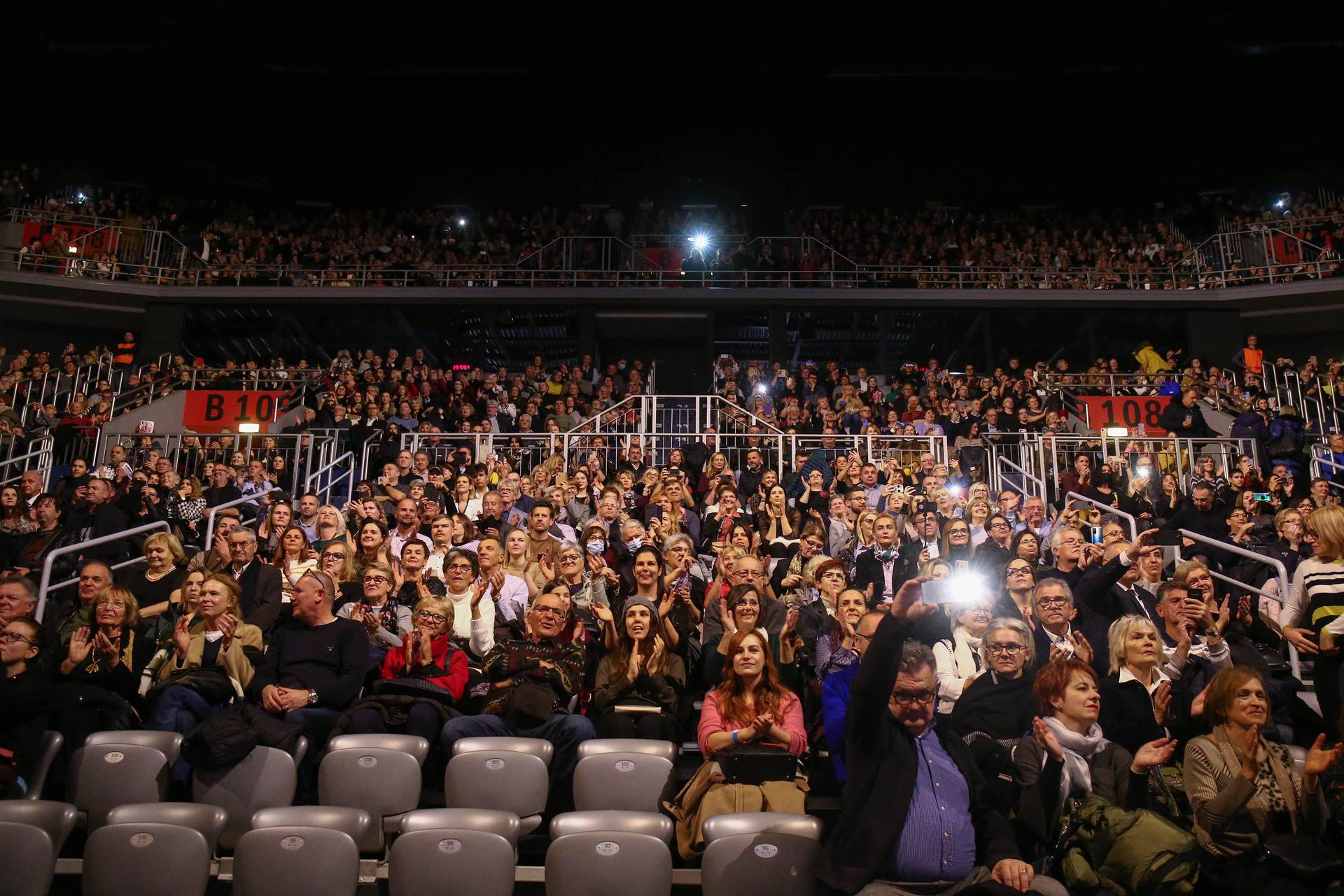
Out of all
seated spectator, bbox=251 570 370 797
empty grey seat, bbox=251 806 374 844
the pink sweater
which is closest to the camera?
empty grey seat, bbox=251 806 374 844

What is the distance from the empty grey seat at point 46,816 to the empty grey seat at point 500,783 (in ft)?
4.51

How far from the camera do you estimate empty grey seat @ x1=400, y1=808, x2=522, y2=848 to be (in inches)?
133

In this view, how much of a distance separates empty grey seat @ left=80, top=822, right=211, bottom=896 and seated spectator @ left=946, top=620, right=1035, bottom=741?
9.50ft

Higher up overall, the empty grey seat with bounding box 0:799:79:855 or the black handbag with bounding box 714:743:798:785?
the black handbag with bounding box 714:743:798:785

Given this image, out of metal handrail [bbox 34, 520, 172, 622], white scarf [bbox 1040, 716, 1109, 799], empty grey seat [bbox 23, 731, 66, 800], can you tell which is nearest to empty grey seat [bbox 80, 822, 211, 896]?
empty grey seat [bbox 23, 731, 66, 800]

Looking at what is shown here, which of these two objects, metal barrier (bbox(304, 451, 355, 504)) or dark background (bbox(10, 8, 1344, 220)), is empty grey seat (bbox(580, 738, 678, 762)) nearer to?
metal barrier (bbox(304, 451, 355, 504))

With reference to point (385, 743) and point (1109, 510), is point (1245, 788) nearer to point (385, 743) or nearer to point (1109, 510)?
point (385, 743)

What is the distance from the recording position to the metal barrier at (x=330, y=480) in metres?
9.92

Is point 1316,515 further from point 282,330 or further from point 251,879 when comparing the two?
point 282,330

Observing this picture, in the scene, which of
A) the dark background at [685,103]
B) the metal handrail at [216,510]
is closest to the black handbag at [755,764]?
the metal handrail at [216,510]

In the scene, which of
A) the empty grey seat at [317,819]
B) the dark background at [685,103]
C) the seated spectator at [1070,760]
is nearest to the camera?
the seated spectator at [1070,760]

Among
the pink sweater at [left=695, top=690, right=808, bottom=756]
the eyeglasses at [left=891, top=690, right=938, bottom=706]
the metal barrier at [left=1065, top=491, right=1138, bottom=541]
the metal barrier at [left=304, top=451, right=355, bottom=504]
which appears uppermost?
the metal barrier at [left=304, top=451, right=355, bottom=504]

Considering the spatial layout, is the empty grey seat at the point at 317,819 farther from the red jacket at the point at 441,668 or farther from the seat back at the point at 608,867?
the red jacket at the point at 441,668

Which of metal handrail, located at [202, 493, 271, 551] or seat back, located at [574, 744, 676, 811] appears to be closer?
seat back, located at [574, 744, 676, 811]
